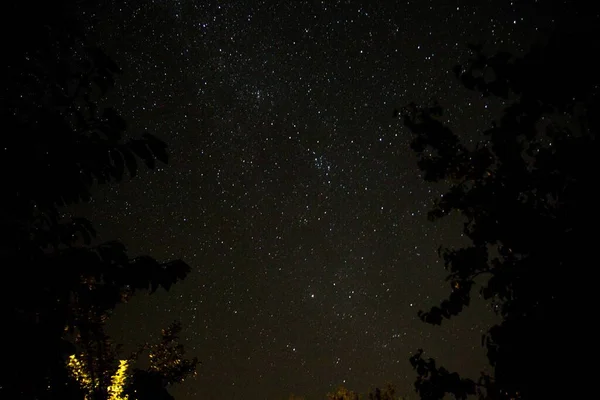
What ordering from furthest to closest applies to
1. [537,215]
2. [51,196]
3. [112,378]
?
A: [112,378] < [537,215] < [51,196]

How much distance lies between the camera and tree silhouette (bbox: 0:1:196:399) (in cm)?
154

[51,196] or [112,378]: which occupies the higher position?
[112,378]

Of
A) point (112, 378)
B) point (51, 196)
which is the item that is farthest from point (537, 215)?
point (112, 378)

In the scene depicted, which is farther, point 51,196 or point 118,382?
point 118,382

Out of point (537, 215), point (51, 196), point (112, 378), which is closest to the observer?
point (51, 196)

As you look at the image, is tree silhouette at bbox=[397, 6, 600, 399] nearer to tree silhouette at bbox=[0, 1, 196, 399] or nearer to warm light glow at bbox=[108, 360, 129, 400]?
tree silhouette at bbox=[0, 1, 196, 399]

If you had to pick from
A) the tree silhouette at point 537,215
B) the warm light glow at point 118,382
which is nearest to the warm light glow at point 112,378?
the warm light glow at point 118,382

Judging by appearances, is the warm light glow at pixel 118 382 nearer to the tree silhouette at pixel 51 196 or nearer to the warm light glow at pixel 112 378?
the warm light glow at pixel 112 378

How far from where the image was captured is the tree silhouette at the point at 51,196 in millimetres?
1544

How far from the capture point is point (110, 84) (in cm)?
204

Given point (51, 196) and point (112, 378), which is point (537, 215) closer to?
point (51, 196)

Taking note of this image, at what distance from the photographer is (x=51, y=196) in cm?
176

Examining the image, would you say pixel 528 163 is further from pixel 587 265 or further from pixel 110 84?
pixel 110 84

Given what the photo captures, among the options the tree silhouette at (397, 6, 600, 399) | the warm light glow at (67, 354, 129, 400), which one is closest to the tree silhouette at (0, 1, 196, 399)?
the tree silhouette at (397, 6, 600, 399)
